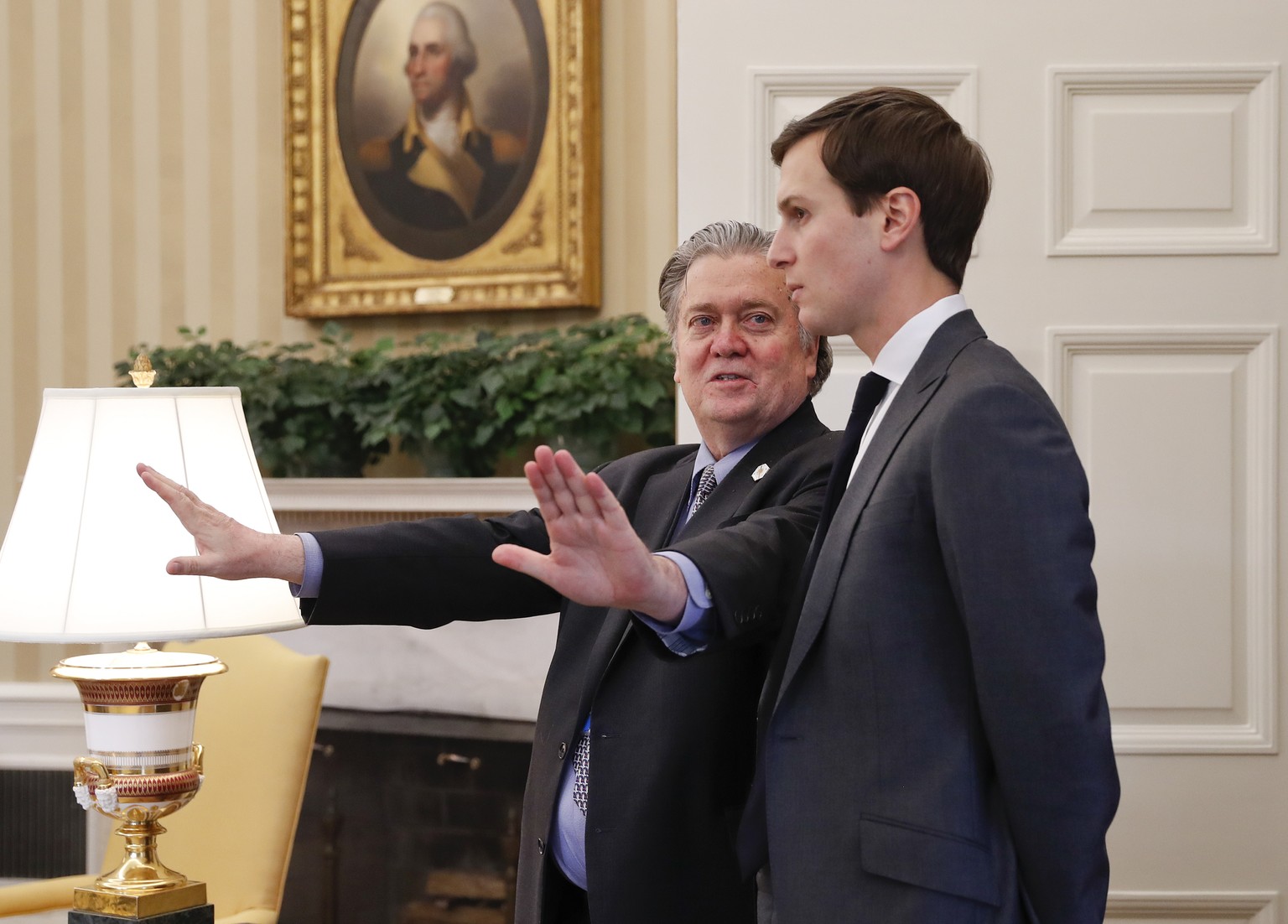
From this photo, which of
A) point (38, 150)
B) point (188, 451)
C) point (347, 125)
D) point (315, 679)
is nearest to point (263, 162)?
point (347, 125)

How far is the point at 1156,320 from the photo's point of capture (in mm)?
2393

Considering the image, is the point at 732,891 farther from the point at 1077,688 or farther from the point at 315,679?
the point at 315,679

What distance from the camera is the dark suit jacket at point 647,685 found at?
149cm

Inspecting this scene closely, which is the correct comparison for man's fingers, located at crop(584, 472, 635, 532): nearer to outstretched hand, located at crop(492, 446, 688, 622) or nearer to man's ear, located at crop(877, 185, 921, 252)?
outstretched hand, located at crop(492, 446, 688, 622)

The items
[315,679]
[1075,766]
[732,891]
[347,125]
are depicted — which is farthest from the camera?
[347,125]

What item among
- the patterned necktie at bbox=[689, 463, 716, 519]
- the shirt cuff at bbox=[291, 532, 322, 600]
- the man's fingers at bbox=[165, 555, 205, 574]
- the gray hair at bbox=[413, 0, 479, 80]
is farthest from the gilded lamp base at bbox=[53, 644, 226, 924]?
the gray hair at bbox=[413, 0, 479, 80]

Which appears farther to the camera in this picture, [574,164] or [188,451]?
[574,164]

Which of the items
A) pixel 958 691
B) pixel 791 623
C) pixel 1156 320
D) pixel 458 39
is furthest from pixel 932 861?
pixel 458 39

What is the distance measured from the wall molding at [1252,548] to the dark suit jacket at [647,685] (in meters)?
1.04

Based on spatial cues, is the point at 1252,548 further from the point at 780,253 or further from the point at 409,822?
the point at 409,822

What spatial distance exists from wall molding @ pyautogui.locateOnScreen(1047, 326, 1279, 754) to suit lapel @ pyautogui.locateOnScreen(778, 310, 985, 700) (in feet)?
3.87

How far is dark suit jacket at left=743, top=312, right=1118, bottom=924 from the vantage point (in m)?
1.13

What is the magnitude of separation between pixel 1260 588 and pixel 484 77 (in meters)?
2.26

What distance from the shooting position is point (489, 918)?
10.9ft
